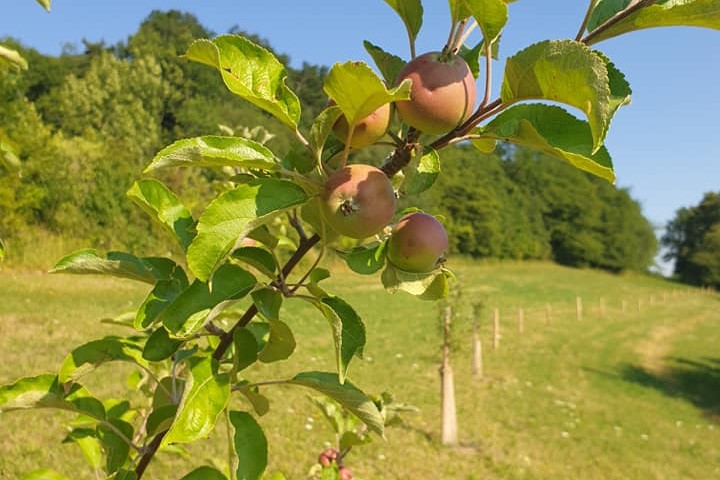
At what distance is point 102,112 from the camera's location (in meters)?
20.8

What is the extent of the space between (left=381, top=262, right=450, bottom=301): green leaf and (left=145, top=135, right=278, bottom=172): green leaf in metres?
0.19

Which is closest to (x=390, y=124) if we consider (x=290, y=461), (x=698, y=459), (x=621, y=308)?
(x=290, y=461)

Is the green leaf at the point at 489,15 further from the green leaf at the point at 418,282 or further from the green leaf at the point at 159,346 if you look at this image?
the green leaf at the point at 159,346

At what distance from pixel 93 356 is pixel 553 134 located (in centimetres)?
74

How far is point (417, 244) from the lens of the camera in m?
0.64

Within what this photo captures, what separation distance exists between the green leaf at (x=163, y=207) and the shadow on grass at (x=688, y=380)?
7.81 metres

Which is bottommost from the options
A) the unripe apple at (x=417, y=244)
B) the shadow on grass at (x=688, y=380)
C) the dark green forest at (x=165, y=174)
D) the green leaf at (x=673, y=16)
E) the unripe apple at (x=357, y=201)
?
the shadow on grass at (x=688, y=380)

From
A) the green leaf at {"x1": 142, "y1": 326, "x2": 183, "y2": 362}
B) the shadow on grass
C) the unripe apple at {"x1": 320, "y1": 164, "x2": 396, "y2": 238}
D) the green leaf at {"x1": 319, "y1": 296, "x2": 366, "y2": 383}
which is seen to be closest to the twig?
the unripe apple at {"x1": 320, "y1": 164, "x2": 396, "y2": 238}

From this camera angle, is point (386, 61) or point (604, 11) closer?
point (604, 11)

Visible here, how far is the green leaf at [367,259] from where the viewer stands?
0.69 metres

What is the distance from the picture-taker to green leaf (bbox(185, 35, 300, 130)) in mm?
549

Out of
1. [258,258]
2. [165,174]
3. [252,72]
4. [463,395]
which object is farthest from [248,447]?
[165,174]

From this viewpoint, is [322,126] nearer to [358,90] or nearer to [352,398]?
→ [358,90]

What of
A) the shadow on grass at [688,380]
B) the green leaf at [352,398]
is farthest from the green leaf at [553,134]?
the shadow on grass at [688,380]
